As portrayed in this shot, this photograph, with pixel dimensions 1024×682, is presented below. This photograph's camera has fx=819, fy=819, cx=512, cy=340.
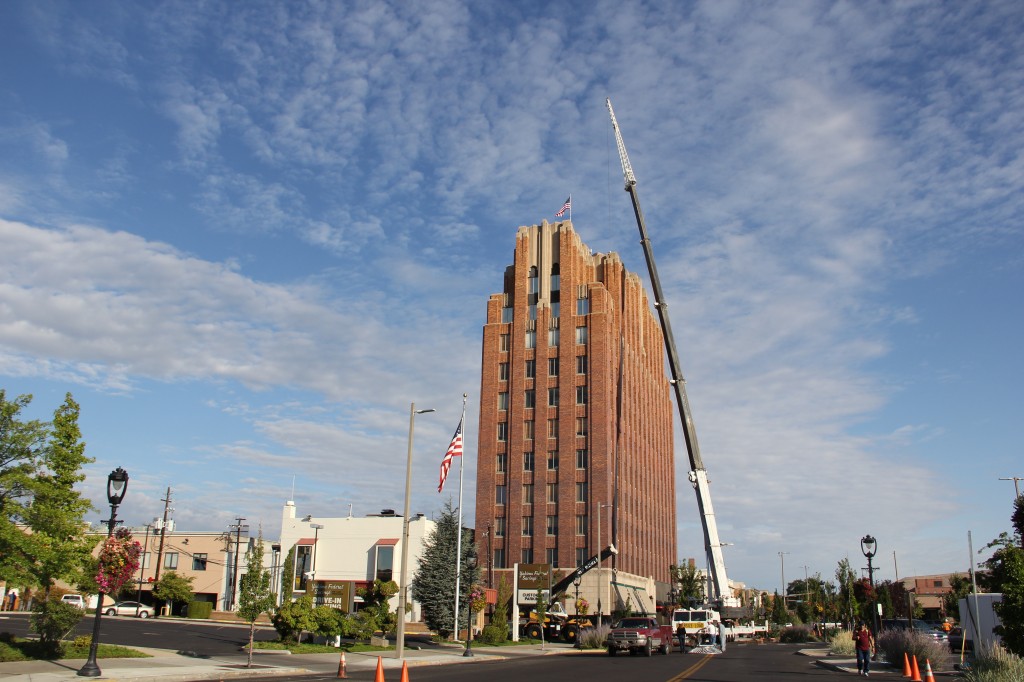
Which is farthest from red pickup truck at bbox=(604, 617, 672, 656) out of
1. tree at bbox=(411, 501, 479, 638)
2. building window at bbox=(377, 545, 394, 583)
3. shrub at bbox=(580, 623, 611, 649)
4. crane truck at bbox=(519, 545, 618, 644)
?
building window at bbox=(377, 545, 394, 583)

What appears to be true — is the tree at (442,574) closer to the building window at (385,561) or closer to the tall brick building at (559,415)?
the building window at (385,561)

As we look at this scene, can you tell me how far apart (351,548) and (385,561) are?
12.4ft

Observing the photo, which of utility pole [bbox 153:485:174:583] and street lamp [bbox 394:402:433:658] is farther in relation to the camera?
utility pole [bbox 153:485:174:583]

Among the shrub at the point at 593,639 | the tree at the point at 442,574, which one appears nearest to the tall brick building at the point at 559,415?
the tree at the point at 442,574

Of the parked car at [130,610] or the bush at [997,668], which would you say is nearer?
the bush at [997,668]

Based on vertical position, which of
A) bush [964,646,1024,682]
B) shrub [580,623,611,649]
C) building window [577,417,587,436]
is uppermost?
building window [577,417,587,436]

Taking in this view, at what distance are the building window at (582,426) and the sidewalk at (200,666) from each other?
46.6 metres

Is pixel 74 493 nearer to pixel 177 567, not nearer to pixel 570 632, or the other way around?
pixel 570 632

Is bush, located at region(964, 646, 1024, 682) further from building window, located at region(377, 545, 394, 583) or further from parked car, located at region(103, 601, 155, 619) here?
parked car, located at region(103, 601, 155, 619)

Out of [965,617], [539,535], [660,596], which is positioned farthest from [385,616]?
[660,596]

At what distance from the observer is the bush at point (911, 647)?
103 ft

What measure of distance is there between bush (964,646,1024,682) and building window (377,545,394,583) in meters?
55.7

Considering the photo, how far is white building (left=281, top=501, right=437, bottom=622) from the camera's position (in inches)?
2891

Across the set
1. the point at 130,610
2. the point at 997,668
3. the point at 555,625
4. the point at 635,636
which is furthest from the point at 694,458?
the point at 130,610
